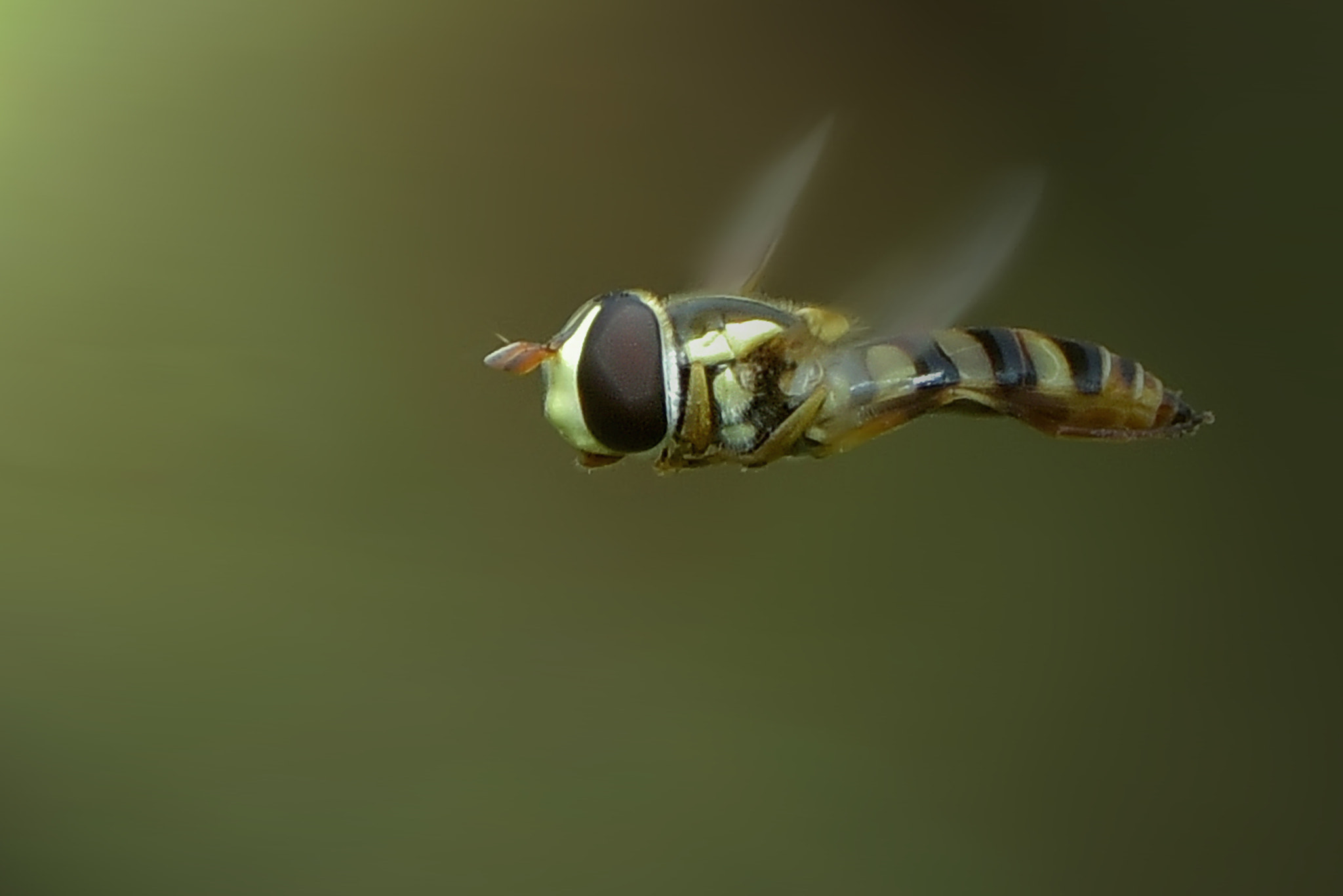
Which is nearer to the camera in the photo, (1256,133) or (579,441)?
(579,441)

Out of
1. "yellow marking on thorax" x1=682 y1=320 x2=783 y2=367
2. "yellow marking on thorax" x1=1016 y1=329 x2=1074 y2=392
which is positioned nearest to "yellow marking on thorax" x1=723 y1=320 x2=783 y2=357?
"yellow marking on thorax" x1=682 y1=320 x2=783 y2=367

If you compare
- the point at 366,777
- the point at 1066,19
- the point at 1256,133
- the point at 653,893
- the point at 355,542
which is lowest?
the point at 653,893

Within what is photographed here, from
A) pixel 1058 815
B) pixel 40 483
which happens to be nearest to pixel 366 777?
pixel 40 483

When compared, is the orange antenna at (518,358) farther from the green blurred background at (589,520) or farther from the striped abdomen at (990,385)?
the green blurred background at (589,520)

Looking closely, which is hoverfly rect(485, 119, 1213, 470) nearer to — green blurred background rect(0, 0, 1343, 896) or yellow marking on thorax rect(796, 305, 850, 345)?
yellow marking on thorax rect(796, 305, 850, 345)

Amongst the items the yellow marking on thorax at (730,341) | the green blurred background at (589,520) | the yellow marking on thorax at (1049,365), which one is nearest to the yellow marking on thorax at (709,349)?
the yellow marking on thorax at (730,341)

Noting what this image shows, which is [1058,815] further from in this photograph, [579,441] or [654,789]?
[579,441]

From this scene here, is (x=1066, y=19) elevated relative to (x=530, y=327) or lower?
elevated

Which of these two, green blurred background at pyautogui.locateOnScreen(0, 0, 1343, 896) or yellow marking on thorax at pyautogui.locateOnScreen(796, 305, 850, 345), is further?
green blurred background at pyautogui.locateOnScreen(0, 0, 1343, 896)
